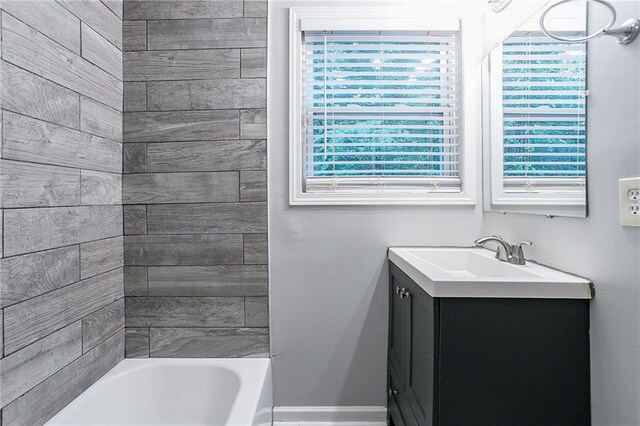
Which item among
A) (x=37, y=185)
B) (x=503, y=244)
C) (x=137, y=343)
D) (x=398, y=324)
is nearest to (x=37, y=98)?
(x=37, y=185)

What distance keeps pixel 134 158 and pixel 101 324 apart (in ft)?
2.60

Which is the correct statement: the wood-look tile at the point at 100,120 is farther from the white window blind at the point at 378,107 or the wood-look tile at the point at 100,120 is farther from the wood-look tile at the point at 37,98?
the white window blind at the point at 378,107

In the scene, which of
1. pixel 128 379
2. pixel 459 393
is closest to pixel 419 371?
pixel 459 393

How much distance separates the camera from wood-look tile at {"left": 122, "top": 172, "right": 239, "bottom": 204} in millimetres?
1848

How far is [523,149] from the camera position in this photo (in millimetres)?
1527

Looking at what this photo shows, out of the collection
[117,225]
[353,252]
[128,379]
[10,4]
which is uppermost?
[10,4]

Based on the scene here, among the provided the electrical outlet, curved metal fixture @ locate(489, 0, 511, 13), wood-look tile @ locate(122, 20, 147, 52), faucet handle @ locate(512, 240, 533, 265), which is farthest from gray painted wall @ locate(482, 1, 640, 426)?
wood-look tile @ locate(122, 20, 147, 52)

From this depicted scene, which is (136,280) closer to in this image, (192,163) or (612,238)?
(192,163)

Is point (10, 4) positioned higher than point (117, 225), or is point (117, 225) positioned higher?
point (10, 4)

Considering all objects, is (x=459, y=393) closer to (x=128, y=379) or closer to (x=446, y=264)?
(x=446, y=264)

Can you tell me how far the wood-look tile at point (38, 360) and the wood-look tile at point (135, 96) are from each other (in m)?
1.03

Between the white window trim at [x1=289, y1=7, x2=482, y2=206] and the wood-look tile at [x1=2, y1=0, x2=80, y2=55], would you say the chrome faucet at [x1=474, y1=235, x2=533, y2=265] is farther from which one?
the wood-look tile at [x1=2, y1=0, x2=80, y2=55]

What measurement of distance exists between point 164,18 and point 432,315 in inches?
72.3

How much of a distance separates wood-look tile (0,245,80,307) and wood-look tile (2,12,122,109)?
62cm
